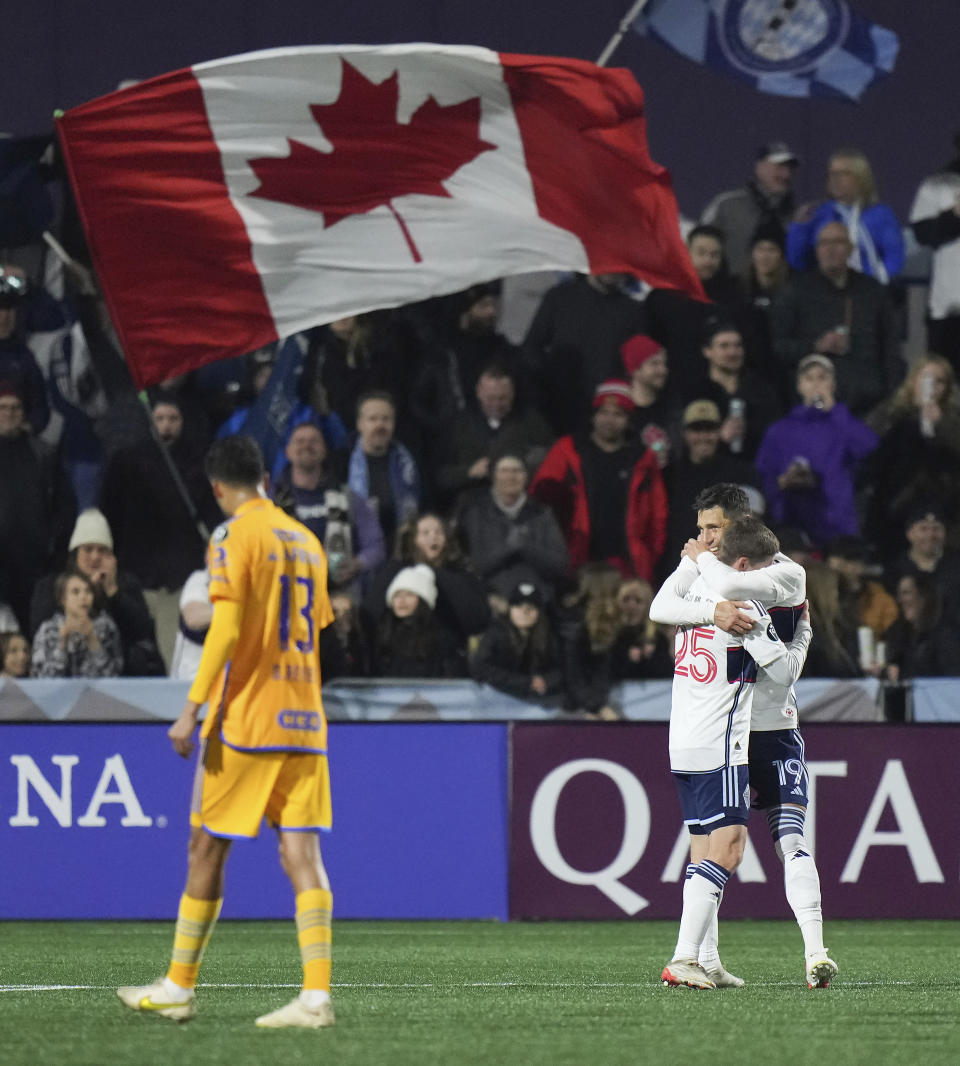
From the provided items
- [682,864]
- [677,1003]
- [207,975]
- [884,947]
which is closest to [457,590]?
[682,864]

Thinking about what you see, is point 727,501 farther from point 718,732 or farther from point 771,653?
point 718,732

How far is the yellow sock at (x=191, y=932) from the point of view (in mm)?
6922

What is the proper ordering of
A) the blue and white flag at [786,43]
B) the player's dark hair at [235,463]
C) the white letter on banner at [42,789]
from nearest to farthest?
the player's dark hair at [235,463], the white letter on banner at [42,789], the blue and white flag at [786,43]

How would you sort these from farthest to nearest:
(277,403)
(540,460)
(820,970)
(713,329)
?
1. (713,329)
2. (540,460)
3. (277,403)
4. (820,970)

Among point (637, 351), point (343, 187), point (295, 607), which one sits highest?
point (343, 187)

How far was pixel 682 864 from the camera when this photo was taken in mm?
12984

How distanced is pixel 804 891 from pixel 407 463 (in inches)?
251

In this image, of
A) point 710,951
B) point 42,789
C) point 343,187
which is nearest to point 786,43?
point 343,187

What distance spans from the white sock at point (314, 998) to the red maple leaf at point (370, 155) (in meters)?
6.86

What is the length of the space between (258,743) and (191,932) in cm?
64

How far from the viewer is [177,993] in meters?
6.99

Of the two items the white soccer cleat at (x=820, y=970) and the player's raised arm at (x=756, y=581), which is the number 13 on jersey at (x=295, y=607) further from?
the white soccer cleat at (x=820, y=970)

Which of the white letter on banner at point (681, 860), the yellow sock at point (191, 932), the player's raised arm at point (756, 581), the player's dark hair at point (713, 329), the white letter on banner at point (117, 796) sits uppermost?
the player's dark hair at point (713, 329)

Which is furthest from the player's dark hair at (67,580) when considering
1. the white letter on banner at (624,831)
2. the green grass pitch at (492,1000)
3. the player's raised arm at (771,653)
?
the player's raised arm at (771,653)
